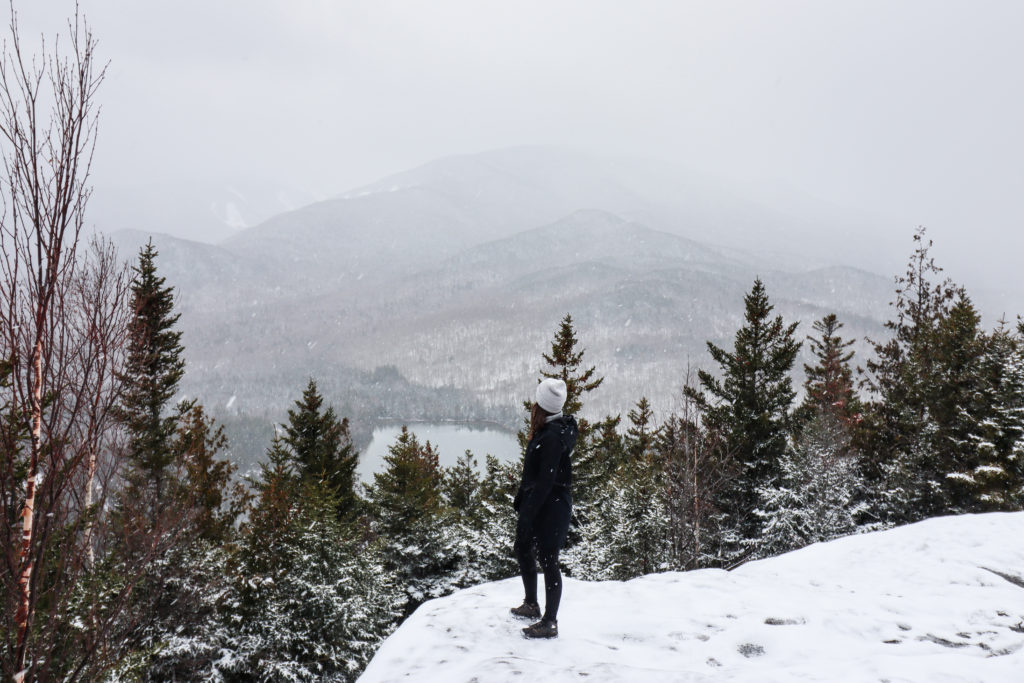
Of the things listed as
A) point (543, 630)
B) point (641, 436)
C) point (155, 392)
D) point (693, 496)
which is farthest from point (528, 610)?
point (641, 436)

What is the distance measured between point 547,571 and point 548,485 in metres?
0.93

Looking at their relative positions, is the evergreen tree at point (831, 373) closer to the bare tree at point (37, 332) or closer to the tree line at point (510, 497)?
the tree line at point (510, 497)

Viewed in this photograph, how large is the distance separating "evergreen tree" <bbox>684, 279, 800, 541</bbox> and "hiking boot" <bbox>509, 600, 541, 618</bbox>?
1354 cm

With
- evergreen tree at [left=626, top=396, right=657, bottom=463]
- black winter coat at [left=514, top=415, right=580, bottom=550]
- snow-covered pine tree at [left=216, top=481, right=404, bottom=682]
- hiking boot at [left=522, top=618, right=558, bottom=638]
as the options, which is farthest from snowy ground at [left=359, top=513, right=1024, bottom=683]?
evergreen tree at [left=626, top=396, right=657, bottom=463]

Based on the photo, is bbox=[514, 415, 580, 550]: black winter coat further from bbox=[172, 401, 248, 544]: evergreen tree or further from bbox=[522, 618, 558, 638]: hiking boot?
bbox=[172, 401, 248, 544]: evergreen tree

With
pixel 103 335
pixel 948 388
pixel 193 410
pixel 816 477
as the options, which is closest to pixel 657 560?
pixel 816 477

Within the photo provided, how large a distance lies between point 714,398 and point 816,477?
4648mm

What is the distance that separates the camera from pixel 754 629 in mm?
5500

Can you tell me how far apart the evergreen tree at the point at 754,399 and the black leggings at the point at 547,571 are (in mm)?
13795

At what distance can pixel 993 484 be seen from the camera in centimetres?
1520

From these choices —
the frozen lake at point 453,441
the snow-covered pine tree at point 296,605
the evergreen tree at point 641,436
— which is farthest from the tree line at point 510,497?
the frozen lake at point 453,441

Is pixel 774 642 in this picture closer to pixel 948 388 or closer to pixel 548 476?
pixel 548 476

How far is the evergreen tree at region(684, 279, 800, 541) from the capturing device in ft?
58.7

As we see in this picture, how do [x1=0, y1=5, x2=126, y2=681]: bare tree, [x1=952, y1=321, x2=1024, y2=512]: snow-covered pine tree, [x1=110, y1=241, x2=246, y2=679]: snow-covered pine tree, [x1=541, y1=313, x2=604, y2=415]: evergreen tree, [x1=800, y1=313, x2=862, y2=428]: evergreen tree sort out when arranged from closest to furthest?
[x1=0, y1=5, x2=126, y2=681]: bare tree < [x1=110, y1=241, x2=246, y2=679]: snow-covered pine tree < [x1=952, y1=321, x2=1024, y2=512]: snow-covered pine tree < [x1=541, y1=313, x2=604, y2=415]: evergreen tree < [x1=800, y1=313, x2=862, y2=428]: evergreen tree
